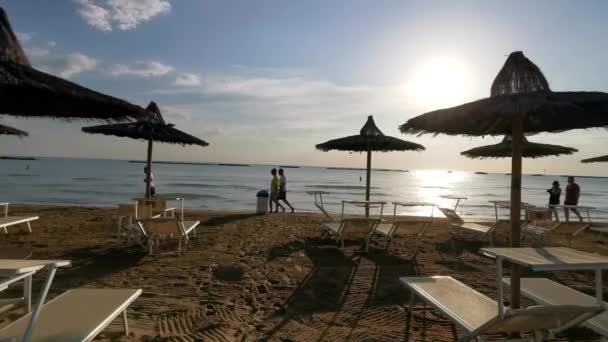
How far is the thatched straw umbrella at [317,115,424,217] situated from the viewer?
8375 mm

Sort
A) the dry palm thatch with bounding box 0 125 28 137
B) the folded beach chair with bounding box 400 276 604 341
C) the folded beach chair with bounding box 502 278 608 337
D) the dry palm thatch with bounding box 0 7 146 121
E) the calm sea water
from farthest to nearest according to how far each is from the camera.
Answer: the calm sea water → the dry palm thatch with bounding box 0 125 28 137 → the folded beach chair with bounding box 502 278 608 337 → the dry palm thatch with bounding box 0 7 146 121 → the folded beach chair with bounding box 400 276 604 341

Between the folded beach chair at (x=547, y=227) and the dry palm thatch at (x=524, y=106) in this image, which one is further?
the folded beach chair at (x=547, y=227)

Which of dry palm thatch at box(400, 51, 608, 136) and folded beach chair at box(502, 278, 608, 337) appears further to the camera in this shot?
folded beach chair at box(502, 278, 608, 337)

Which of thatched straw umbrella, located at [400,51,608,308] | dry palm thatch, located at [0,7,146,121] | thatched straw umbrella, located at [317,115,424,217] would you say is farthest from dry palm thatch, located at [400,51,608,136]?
thatched straw umbrella, located at [317,115,424,217]

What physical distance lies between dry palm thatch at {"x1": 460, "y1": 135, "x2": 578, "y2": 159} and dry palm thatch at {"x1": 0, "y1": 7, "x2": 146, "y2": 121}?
8414 millimetres

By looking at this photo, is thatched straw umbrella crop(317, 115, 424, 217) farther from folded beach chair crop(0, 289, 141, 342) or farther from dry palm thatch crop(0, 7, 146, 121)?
folded beach chair crop(0, 289, 141, 342)

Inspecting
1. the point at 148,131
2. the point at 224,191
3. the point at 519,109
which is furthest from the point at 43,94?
the point at 224,191

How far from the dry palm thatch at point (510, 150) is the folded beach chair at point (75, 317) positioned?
875 cm

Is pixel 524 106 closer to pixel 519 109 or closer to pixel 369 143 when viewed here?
pixel 519 109

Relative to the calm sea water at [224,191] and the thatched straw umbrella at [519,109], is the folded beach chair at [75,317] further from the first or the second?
the calm sea water at [224,191]

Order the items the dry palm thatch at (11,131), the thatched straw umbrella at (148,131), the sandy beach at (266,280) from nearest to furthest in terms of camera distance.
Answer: the sandy beach at (266,280) < the thatched straw umbrella at (148,131) < the dry palm thatch at (11,131)

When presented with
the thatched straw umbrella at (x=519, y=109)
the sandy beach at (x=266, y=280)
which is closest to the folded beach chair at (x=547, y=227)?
the sandy beach at (x=266, y=280)

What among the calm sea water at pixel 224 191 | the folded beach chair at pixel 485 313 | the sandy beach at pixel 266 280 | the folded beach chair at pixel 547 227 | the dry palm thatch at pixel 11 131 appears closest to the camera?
the folded beach chair at pixel 485 313

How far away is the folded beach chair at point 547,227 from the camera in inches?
267
